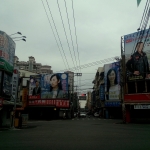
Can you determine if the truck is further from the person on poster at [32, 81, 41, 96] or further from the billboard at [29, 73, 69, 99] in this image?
the person on poster at [32, 81, 41, 96]

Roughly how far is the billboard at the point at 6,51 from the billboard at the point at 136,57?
2188 cm

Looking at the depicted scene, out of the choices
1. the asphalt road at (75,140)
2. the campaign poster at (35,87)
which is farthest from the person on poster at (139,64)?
the campaign poster at (35,87)

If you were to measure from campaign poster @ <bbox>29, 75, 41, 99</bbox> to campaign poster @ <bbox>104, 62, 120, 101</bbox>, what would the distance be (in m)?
18.7

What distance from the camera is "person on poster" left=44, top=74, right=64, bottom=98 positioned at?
50691mm

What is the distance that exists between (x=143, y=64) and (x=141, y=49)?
2.79 m

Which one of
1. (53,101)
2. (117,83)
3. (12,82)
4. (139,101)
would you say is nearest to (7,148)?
(12,82)

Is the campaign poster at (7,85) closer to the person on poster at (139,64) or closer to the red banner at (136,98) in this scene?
the red banner at (136,98)

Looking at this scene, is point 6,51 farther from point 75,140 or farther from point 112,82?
point 112,82

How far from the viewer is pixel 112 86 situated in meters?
53.2

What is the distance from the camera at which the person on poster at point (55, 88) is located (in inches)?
1996

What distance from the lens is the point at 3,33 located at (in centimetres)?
2275

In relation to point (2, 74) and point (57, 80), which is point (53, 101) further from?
point (2, 74)

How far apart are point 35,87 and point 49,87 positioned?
4.55 meters

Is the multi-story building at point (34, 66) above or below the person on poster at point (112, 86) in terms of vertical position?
above
